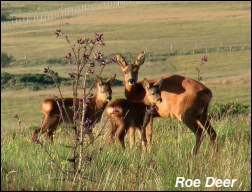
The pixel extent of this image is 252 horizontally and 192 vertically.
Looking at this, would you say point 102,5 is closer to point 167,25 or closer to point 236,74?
point 167,25

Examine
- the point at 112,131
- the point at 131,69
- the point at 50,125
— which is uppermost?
the point at 131,69

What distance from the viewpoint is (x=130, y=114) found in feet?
35.0

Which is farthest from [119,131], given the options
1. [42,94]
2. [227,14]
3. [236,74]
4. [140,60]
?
[227,14]

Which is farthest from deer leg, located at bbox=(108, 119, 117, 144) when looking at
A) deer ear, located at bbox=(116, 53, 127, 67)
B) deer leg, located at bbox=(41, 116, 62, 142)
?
deer leg, located at bbox=(41, 116, 62, 142)

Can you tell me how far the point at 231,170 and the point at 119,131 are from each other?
10.4ft

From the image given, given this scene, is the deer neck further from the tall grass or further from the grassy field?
the tall grass

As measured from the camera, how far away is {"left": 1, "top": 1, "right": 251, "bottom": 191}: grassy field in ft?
22.9

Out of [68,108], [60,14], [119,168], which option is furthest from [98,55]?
[60,14]

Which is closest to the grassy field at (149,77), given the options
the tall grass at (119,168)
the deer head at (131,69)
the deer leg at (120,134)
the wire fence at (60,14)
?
the tall grass at (119,168)

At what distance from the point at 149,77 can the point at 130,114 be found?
39837mm

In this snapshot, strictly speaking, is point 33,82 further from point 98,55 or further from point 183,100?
point 98,55

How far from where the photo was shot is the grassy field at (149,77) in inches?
274

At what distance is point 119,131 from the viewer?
10.4 m

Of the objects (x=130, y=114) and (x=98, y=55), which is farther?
(x=130, y=114)
